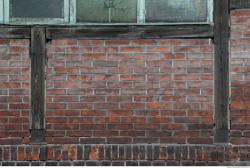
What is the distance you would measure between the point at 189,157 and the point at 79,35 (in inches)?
69.6

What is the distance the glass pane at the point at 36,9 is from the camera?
5.61 meters

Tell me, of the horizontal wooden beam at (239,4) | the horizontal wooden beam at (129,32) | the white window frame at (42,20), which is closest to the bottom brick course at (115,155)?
the horizontal wooden beam at (129,32)

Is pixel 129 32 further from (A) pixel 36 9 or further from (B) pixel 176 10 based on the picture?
(A) pixel 36 9

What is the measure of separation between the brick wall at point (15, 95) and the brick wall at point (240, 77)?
222 centimetres

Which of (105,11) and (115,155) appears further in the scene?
(105,11)

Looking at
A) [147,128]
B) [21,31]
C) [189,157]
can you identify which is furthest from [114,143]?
[21,31]

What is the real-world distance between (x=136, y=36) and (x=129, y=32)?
3.5 inches

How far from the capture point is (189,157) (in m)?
5.38

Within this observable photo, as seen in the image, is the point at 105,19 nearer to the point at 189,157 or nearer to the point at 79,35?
the point at 79,35

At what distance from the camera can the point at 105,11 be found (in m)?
5.59

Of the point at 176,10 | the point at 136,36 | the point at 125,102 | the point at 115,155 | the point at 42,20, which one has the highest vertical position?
the point at 176,10

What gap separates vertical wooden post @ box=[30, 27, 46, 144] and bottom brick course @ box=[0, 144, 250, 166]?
22 cm

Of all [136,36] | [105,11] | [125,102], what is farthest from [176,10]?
[125,102]

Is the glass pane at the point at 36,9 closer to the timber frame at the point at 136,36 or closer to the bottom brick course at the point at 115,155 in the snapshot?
the timber frame at the point at 136,36
